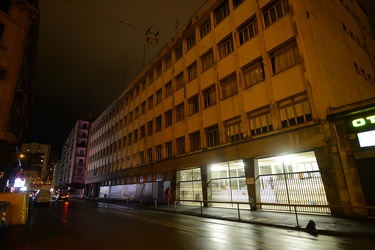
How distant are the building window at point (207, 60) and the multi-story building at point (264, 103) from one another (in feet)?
0.37

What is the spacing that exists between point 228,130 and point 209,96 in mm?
4471

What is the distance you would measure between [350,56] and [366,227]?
1441 centimetres

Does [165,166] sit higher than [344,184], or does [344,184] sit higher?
[165,166]

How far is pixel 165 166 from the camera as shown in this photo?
25922 millimetres

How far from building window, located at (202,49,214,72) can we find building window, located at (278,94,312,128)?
29.4 ft

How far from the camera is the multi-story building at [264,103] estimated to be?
12.6m

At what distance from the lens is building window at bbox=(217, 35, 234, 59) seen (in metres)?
19.8

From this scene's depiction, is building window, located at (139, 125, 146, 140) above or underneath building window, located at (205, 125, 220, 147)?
above

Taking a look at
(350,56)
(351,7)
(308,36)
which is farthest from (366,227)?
(351,7)

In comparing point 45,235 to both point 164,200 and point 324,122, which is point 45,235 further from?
point 164,200

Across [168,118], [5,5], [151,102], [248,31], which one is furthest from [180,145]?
[5,5]

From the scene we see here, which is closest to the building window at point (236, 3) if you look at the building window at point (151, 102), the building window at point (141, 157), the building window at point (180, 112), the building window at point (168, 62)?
the building window at point (180, 112)

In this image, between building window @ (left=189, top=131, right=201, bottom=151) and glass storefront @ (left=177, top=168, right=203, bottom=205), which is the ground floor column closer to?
glass storefront @ (left=177, top=168, right=203, bottom=205)

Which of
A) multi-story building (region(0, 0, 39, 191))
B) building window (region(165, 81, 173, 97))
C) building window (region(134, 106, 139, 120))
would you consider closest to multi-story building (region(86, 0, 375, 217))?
building window (region(165, 81, 173, 97))
